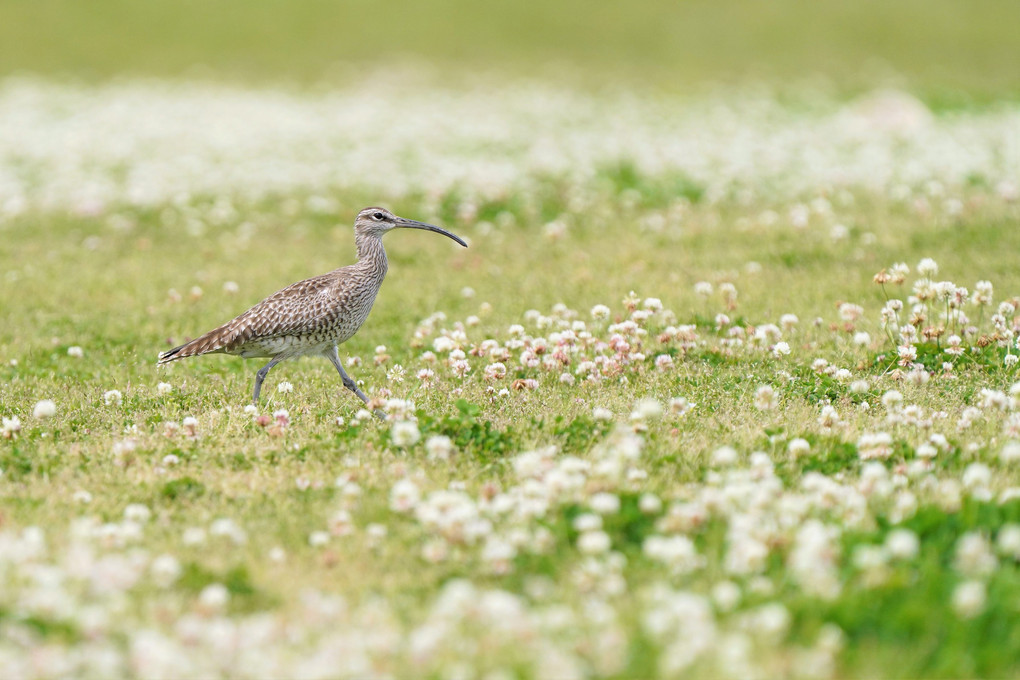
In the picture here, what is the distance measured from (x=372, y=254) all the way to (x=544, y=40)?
3539 centimetres

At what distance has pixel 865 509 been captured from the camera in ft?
19.2

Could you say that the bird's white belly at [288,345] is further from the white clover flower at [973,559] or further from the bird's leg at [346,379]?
the white clover flower at [973,559]

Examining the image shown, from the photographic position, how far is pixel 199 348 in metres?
9.12

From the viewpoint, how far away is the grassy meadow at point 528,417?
15.7ft

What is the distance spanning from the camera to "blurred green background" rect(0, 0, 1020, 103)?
1475 inches

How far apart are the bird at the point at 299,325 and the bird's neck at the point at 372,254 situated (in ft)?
0.60

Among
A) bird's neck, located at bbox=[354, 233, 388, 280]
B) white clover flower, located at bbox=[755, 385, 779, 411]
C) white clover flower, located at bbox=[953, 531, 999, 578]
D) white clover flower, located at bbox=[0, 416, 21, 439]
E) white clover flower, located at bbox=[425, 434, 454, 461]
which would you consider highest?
bird's neck, located at bbox=[354, 233, 388, 280]

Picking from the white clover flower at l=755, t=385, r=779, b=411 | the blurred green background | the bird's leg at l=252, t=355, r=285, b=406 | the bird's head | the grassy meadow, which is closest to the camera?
the grassy meadow

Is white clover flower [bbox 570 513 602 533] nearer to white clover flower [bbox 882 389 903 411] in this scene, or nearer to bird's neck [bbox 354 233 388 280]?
white clover flower [bbox 882 389 903 411]

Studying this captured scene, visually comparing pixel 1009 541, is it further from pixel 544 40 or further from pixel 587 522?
pixel 544 40

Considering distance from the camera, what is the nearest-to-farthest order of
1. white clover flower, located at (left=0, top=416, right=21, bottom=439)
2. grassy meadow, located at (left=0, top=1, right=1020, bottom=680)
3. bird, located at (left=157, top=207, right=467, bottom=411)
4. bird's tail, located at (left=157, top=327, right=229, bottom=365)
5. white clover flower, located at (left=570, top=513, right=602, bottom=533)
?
1. grassy meadow, located at (left=0, top=1, right=1020, bottom=680)
2. white clover flower, located at (left=570, top=513, right=602, bottom=533)
3. white clover flower, located at (left=0, top=416, right=21, bottom=439)
4. bird, located at (left=157, top=207, right=467, bottom=411)
5. bird's tail, located at (left=157, top=327, right=229, bottom=365)

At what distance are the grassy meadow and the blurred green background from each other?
51.0 feet

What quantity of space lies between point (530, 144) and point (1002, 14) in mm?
32832

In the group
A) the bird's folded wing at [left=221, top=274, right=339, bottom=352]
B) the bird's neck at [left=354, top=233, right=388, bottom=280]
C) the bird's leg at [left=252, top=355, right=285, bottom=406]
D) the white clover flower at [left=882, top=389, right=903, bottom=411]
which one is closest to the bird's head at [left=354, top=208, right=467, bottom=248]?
the bird's neck at [left=354, top=233, right=388, bottom=280]
